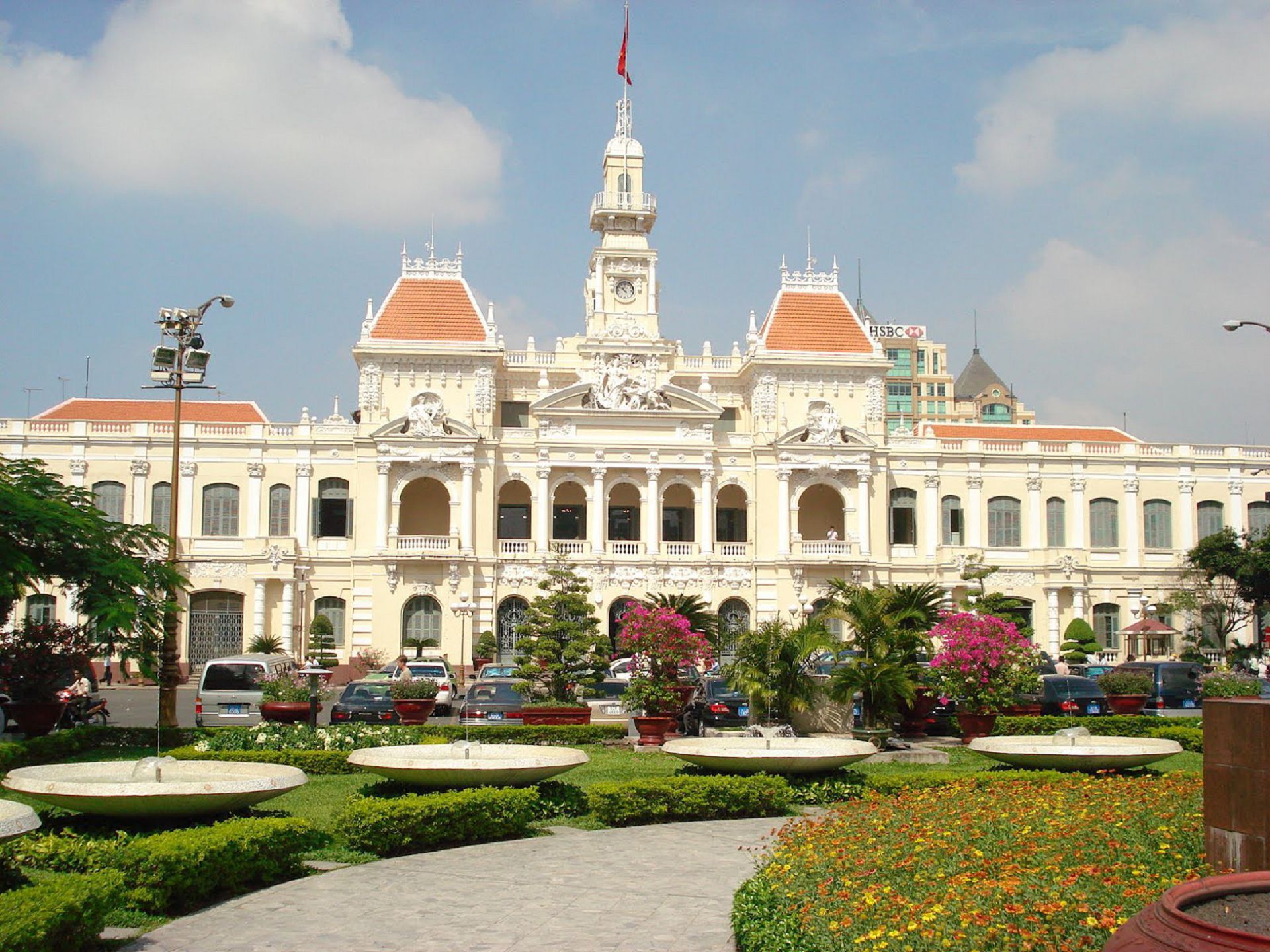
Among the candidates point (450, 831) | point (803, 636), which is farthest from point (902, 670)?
point (450, 831)

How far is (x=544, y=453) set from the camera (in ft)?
158

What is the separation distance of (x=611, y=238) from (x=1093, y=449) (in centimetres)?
2132

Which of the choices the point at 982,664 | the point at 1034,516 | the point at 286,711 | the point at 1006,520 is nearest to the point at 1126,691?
the point at 982,664

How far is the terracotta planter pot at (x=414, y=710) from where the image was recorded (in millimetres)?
25062

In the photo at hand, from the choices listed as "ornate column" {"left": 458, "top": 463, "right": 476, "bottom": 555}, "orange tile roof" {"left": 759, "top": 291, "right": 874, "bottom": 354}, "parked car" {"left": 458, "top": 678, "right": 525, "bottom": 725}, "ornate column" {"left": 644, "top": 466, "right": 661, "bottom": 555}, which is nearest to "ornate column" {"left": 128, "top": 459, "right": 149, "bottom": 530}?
"ornate column" {"left": 458, "top": 463, "right": 476, "bottom": 555}

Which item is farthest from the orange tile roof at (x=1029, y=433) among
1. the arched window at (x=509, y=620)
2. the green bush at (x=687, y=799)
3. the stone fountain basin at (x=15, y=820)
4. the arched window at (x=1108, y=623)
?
the stone fountain basin at (x=15, y=820)

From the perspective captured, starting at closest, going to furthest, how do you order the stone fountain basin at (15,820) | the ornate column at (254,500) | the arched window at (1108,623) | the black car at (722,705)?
the stone fountain basin at (15,820)
the black car at (722,705)
the ornate column at (254,500)
the arched window at (1108,623)

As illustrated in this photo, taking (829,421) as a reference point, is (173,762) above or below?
below

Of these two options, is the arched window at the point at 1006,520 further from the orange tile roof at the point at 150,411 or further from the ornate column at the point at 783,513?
the orange tile roof at the point at 150,411

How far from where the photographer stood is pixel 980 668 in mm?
22719

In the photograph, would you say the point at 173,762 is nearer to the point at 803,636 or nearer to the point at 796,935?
the point at 796,935

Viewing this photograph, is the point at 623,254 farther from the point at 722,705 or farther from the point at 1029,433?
the point at 722,705

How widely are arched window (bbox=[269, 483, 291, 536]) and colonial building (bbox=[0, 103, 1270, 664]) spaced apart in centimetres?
8

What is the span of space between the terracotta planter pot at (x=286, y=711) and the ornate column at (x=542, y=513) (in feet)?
78.6
